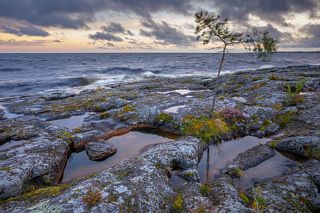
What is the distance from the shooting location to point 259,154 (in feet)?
43.4

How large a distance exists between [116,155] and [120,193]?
17.5 ft

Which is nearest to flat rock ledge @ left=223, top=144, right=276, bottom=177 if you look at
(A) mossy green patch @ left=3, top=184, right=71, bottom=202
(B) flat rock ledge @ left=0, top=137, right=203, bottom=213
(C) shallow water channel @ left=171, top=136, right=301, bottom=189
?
(C) shallow water channel @ left=171, top=136, right=301, bottom=189

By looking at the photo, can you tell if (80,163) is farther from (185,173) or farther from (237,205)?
(237,205)

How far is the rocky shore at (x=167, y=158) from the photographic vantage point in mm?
8859

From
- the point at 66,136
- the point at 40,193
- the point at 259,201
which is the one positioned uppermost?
the point at 259,201

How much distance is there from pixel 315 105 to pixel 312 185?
12.8 meters

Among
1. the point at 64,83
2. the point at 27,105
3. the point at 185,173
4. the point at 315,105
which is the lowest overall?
the point at 64,83

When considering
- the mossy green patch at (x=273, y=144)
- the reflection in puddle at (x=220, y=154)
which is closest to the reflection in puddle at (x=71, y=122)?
the reflection in puddle at (x=220, y=154)

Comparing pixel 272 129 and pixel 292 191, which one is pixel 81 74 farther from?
pixel 292 191

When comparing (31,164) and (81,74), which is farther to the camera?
(81,74)

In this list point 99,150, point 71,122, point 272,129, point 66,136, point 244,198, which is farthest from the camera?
point 71,122

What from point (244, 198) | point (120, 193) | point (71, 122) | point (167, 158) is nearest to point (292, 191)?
point (244, 198)

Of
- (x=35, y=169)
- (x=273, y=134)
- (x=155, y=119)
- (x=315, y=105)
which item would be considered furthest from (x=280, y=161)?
(x=35, y=169)

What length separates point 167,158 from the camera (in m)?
11.9
